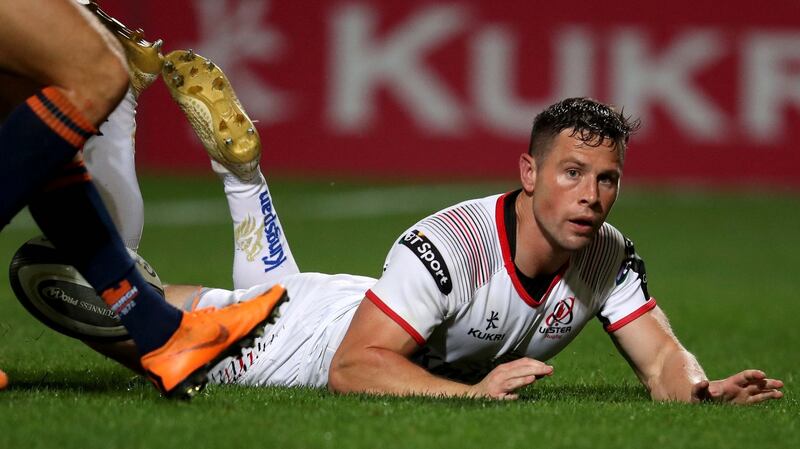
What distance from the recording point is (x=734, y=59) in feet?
51.1

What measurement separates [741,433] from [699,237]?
9.37 meters

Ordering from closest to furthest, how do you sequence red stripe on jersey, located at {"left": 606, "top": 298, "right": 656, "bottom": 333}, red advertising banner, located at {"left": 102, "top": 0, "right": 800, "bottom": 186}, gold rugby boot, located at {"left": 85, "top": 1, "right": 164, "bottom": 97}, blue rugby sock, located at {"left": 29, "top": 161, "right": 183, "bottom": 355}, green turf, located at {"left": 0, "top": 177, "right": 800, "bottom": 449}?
1. green turf, located at {"left": 0, "top": 177, "right": 800, "bottom": 449}
2. blue rugby sock, located at {"left": 29, "top": 161, "right": 183, "bottom": 355}
3. red stripe on jersey, located at {"left": 606, "top": 298, "right": 656, "bottom": 333}
4. gold rugby boot, located at {"left": 85, "top": 1, "right": 164, "bottom": 97}
5. red advertising banner, located at {"left": 102, "top": 0, "right": 800, "bottom": 186}

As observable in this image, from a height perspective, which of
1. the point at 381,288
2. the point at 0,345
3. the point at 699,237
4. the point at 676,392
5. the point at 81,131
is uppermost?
the point at 81,131

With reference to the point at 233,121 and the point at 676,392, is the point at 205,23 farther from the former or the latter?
the point at 676,392

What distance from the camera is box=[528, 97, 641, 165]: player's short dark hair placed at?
4.66 meters

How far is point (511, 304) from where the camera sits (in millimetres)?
4766

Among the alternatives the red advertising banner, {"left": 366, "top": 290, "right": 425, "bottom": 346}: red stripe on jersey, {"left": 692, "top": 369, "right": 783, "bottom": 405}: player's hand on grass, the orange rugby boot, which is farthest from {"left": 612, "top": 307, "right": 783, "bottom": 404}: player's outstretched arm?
the red advertising banner

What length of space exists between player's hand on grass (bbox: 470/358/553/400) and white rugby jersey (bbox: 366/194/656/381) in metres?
0.31

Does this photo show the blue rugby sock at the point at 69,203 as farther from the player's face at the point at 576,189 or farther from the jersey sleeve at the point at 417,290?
the player's face at the point at 576,189

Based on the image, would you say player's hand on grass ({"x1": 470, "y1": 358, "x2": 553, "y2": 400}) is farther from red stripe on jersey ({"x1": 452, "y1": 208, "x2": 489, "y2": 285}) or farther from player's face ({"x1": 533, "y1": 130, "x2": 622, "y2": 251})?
player's face ({"x1": 533, "y1": 130, "x2": 622, "y2": 251})

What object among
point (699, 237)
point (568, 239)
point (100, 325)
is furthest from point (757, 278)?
point (100, 325)

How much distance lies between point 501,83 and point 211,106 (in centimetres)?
982

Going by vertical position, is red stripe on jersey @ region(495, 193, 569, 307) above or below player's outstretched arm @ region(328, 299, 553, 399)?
above

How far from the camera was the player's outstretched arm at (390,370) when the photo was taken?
432 centimetres
